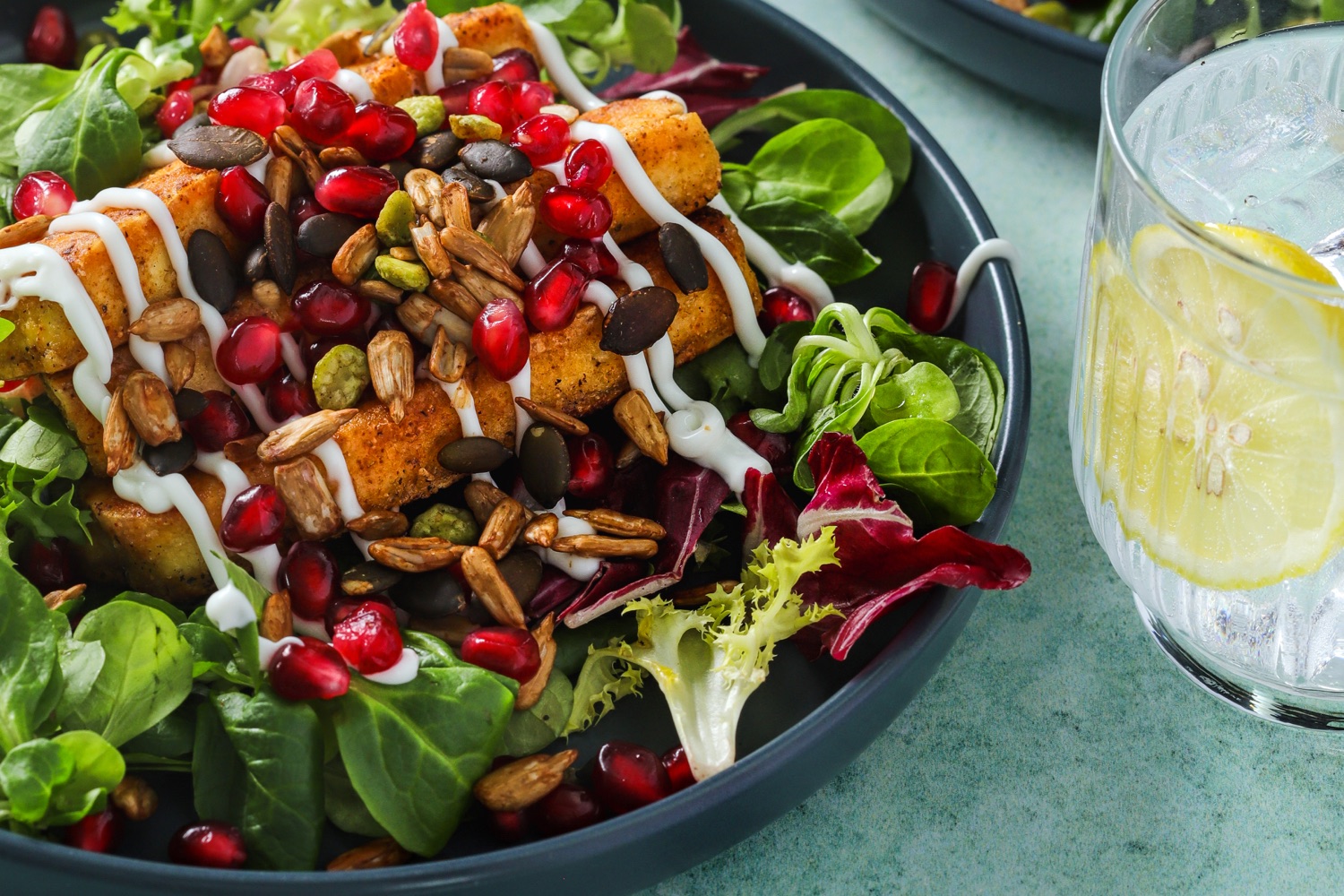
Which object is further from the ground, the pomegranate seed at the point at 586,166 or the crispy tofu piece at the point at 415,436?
the pomegranate seed at the point at 586,166

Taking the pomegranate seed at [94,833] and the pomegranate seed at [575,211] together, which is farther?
the pomegranate seed at [575,211]

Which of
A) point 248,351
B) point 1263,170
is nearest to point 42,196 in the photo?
point 248,351

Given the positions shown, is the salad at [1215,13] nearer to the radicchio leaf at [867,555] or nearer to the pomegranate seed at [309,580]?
the radicchio leaf at [867,555]

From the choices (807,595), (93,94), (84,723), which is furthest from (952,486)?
(93,94)

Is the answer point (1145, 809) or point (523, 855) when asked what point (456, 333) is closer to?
point (523, 855)

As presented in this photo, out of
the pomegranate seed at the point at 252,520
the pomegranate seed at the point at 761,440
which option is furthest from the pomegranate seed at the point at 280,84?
the pomegranate seed at the point at 761,440

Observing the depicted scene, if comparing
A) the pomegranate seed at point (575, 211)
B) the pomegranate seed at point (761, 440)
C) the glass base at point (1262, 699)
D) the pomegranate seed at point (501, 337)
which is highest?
the pomegranate seed at point (575, 211)
